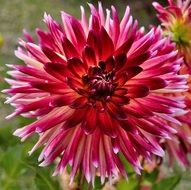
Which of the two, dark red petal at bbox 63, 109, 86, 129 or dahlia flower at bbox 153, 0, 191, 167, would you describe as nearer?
dark red petal at bbox 63, 109, 86, 129

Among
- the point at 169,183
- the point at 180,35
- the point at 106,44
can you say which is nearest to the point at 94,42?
the point at 106,44

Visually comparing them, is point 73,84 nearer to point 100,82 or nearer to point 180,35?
point 100,82

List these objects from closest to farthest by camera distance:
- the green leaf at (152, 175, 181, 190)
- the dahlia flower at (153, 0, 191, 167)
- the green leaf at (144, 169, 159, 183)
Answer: the dahlia flower at (153, 0, 191, 167) → the green leaf at (152, 175, 181, 190) → the green leaf at (144, 169, 159, 183)

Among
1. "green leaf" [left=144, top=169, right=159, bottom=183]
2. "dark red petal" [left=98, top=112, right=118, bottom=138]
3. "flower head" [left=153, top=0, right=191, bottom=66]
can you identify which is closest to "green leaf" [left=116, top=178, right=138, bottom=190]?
"green leaf" [left=144, top=169, right=159, bottom=183]

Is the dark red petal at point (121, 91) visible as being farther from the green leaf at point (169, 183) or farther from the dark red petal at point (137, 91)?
the green leaf at point (169, 183)

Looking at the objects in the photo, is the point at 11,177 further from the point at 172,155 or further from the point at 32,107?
the point at 32,107

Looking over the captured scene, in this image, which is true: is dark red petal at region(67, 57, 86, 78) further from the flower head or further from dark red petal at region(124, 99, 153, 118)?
the flower head

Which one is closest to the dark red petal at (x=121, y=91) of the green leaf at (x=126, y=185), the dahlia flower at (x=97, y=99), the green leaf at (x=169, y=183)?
the dahlia flower at (x=97, y=99)
